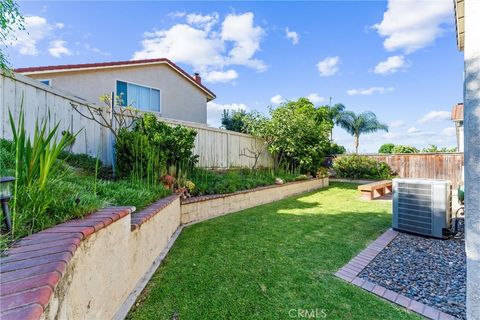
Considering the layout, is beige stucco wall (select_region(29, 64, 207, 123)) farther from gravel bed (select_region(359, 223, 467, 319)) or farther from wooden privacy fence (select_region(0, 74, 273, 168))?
gravel bed (select_region(359, 223, 467, 319))

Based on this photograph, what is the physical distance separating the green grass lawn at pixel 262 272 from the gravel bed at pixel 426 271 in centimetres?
38

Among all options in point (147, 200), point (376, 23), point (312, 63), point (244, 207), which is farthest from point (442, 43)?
point (147, 200)

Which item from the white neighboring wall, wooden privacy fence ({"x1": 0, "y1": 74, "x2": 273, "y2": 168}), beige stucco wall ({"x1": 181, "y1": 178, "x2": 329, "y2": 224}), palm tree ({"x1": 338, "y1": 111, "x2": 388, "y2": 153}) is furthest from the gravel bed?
palm tree ({"x1": 338, "y1": 111, "x2": 388, "y2": 153})

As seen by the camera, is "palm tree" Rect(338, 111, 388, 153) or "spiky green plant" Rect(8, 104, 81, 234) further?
"palm tree" Rect(338, 111, 388, 153)

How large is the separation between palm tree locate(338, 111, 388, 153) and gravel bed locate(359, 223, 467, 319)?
1693 centimetres

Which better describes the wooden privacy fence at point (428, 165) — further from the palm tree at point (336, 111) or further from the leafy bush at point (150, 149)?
the leafy bush at point (150, 149)

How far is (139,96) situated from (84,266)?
422 inches

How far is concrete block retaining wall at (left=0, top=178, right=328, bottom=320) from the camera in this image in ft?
3.48

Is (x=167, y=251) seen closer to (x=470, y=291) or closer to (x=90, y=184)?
(x=90, y=184)

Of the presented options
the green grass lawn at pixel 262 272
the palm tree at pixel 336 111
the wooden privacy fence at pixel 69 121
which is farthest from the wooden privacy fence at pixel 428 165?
the wooden privacy fence at pixel 69 121

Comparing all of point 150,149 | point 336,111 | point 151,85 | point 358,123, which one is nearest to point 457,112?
point 358,123

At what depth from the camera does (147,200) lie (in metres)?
3.54

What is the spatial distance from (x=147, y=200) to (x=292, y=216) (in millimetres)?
3502

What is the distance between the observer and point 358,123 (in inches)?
773
